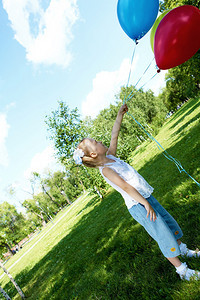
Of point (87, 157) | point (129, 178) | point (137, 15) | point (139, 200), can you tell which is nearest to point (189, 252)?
point (139, 200)

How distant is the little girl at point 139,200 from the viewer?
207cm

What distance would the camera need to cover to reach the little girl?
2070 mm

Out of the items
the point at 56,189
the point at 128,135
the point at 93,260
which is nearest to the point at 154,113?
the point at 128,135

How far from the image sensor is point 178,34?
8.25 ft

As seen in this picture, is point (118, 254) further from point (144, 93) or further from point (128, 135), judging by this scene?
point (144, 93)

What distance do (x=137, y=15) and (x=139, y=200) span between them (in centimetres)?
283

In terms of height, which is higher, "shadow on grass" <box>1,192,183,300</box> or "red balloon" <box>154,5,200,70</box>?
"red balloon" <box>154,5,200,70</box>

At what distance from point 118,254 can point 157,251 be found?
1037 mm

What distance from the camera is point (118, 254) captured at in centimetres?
374

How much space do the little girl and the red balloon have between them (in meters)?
1.59

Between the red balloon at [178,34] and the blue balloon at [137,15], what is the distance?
581mm

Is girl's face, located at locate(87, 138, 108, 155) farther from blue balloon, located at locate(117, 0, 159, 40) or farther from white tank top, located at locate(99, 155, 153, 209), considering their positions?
blue balloon, located at locate(117, 0, 159, 40)

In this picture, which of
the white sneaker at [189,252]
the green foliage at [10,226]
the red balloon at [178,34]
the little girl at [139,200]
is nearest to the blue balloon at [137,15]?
the red balloon at [178,34]

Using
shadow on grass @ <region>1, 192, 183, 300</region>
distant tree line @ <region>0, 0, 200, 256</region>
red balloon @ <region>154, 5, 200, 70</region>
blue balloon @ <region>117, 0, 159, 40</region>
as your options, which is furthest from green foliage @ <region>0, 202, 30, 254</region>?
red balloon @ <region>154, 5, 200, 70</region>
